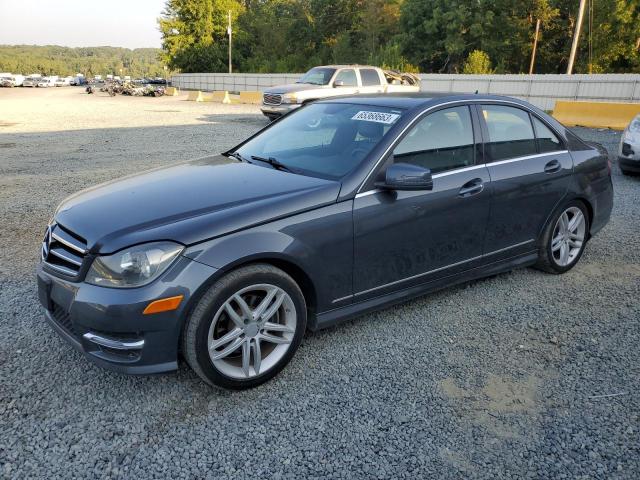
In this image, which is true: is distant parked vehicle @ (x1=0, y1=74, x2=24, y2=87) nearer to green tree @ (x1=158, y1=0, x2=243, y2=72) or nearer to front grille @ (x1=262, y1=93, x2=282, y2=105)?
green tree @ (x1=158, y1=0, x2=243, y2=72)

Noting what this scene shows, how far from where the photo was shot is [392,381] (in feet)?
9.73

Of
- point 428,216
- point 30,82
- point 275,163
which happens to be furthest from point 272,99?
point 30,82

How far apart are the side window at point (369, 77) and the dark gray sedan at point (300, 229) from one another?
518 inches

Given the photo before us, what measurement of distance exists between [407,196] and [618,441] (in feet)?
5.77

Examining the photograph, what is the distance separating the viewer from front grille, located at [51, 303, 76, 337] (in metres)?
2.68

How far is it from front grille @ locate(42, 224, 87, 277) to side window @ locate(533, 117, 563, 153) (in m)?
3.54

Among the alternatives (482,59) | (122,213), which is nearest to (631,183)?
(122,213)

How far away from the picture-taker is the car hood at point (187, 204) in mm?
2611

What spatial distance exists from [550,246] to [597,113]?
13.8 m

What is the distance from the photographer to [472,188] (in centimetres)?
359

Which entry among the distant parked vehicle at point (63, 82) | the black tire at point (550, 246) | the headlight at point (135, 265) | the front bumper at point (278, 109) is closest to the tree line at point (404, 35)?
the front bumper at point (278, 109)

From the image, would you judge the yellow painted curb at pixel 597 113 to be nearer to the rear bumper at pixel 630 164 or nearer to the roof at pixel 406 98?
the rear bumper at pixel 630 164

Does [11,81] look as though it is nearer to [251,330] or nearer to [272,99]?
[272,99]

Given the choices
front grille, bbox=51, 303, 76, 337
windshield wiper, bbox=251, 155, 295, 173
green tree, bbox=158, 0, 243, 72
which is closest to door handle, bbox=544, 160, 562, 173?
windshield wiper, bbox=251, 155, 295, 173
